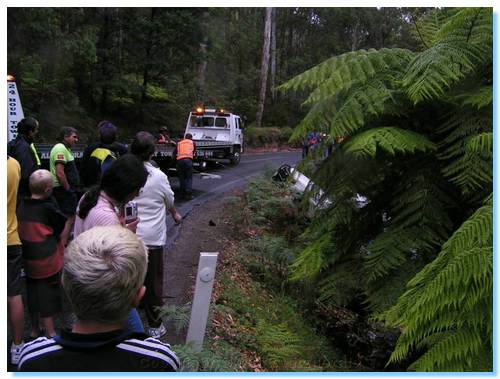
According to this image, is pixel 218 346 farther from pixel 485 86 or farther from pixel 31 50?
pixel 31 50

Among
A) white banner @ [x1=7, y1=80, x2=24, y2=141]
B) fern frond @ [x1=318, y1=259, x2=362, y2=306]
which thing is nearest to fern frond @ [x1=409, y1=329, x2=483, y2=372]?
fern frond @ [x1=318, y1=259, x2=362, y2=306]

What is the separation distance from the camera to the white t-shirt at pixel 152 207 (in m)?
4.55

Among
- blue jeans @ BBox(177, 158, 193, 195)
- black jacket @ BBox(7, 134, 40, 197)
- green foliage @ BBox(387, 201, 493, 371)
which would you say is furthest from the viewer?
blue jeans @ BBox(177, 158, 193, 195)

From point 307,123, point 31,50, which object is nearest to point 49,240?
point 307,123

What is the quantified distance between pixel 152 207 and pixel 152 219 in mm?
107

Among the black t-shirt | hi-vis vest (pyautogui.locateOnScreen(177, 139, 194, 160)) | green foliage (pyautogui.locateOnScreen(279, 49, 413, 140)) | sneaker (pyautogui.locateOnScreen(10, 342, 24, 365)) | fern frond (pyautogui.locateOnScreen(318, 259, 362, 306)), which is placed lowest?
sneaker (pyautogui.locateOnScreen(10, 342, 24, 365))

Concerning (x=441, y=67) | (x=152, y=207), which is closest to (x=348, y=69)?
→ (x=441, y=67)

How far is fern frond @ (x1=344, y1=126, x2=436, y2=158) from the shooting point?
3.12 meters

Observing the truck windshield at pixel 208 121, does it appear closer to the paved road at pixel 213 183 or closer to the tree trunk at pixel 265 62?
the paved road at pixel 213 183

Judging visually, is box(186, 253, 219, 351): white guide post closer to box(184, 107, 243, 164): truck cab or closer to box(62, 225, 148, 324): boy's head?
box(62, 225, 148, 324): boy's head

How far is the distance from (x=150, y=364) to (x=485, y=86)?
2746 mm

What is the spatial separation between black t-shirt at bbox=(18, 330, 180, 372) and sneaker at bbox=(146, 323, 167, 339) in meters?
2.81

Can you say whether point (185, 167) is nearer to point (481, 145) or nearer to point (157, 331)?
point (157, 331)

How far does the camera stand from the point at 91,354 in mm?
1776
